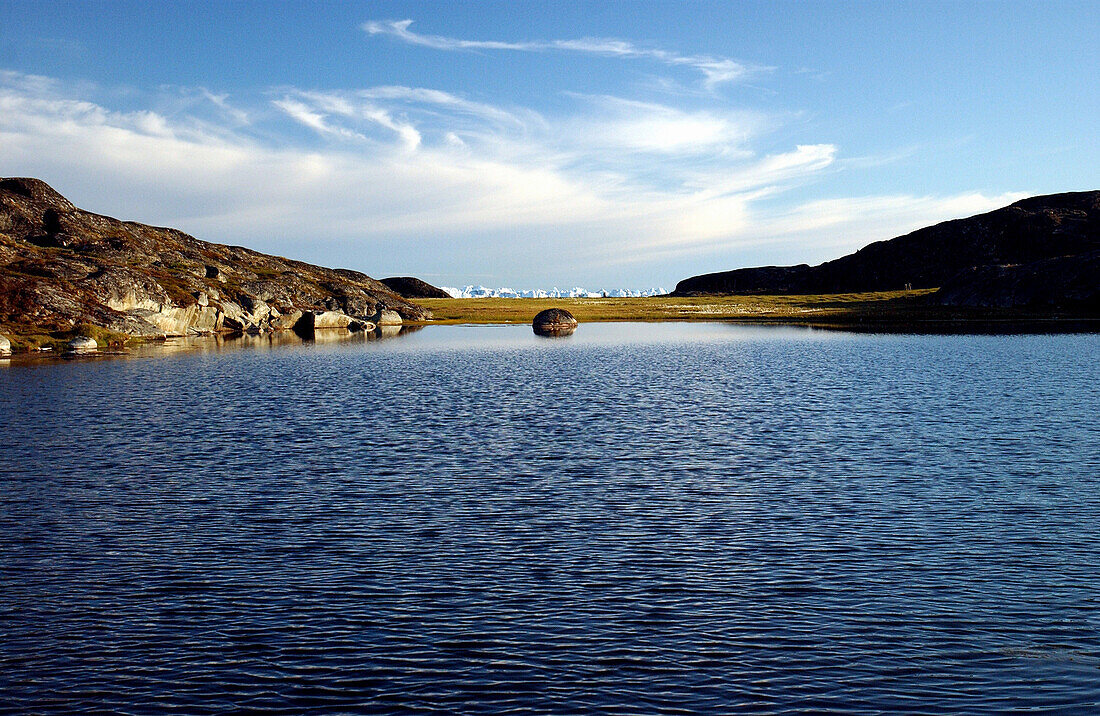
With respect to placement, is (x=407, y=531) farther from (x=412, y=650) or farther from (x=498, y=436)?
(x=498, y=436)

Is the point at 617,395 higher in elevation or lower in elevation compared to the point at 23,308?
lower

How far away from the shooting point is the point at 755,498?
2594 cm

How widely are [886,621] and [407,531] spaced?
12.3 meters

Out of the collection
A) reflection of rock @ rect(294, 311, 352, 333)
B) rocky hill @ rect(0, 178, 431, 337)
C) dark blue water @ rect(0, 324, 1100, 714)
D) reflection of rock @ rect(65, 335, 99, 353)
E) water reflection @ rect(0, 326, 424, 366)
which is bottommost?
dark blue water @ rect(0, 324, 1100, 714)

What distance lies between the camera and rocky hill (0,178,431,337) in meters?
104

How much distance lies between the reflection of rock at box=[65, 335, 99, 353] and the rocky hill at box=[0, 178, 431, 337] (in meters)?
9.82

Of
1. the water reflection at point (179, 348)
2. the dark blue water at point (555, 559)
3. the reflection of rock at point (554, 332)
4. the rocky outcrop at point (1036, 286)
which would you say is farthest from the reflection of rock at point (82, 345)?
the rocky outcrop at point (1036, 286)

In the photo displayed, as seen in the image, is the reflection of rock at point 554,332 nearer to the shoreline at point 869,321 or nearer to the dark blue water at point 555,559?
the shoreline at point 869,321

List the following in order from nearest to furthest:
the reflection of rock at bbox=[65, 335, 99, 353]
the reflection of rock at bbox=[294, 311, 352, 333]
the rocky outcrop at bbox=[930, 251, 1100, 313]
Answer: the reflection of rock at bbox=[65, 335, 99, 353]
the rocky outcrop at bbox=[930, 251, 1100, 313]
the reflection of rock at bbox=[294, 311, 352, 333]

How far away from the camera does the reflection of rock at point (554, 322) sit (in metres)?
149

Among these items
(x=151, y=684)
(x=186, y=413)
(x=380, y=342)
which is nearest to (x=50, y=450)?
(x=186, y=413)

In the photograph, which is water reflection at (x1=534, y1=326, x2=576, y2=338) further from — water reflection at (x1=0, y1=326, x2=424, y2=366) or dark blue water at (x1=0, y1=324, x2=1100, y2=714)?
dark blue water at (x1=0, y1=324, x2=1100, y2=714)

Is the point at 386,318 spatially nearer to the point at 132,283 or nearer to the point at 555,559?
the point at 132,283

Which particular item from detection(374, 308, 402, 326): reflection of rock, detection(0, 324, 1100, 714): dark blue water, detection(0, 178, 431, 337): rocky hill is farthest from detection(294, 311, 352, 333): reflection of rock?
detection(0, 324, 1100, 714): dark blue water
